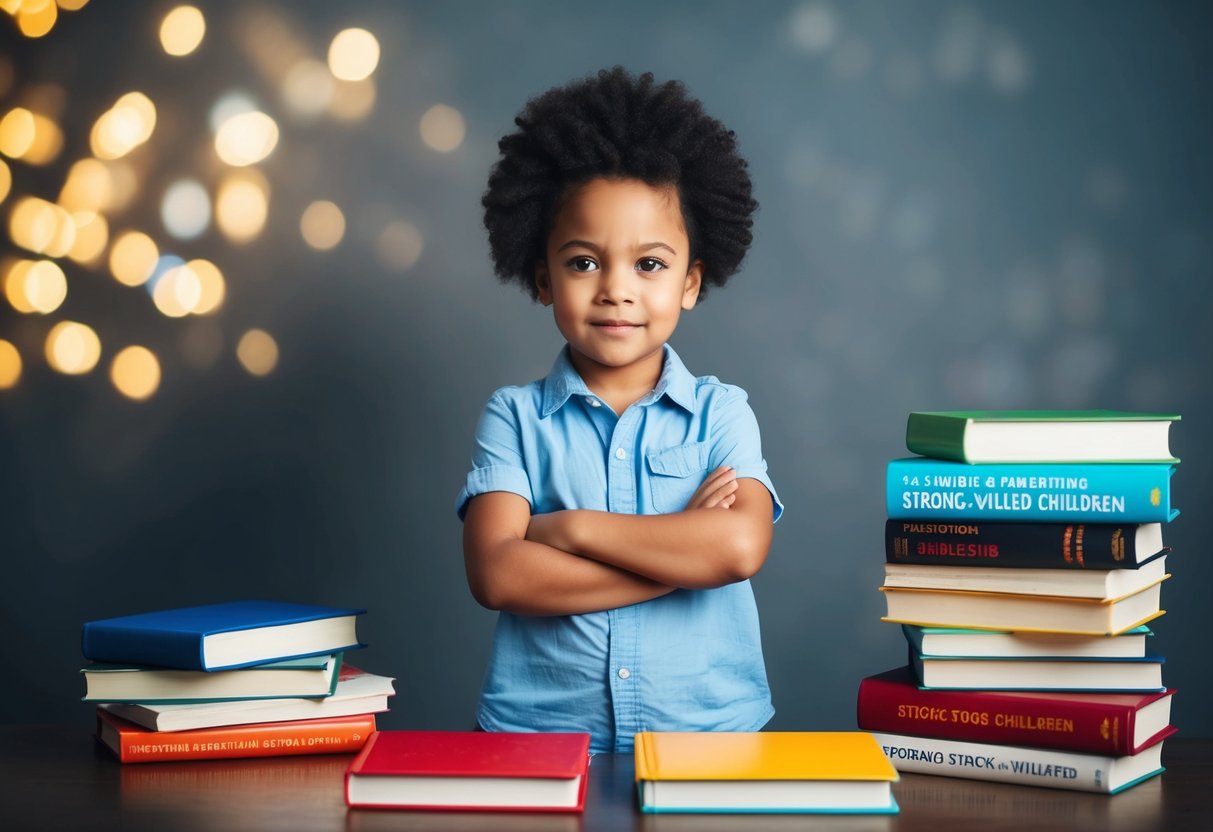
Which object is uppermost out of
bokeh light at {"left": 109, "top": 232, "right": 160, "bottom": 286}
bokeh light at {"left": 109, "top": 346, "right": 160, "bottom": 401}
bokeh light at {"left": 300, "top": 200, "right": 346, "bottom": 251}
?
bokeh light at {"left": 300, "top": 200, "right": 346, "bottom": 251}

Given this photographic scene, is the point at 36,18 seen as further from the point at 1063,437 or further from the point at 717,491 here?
the point at 1063,437

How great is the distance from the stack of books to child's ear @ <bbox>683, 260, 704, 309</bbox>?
539mm

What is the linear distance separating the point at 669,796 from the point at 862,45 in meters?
1.76

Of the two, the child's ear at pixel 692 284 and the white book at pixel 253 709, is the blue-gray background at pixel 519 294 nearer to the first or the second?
the child's ear at pixel 692 284

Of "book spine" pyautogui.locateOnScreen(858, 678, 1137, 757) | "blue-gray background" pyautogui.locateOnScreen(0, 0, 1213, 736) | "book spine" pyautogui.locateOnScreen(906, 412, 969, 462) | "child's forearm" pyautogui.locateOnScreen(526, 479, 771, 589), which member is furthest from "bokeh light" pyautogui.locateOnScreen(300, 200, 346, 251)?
"book spine" pyautogui.locateOnScreen(858, 678, 1137, 757)

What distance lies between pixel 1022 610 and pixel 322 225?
163 centimetres

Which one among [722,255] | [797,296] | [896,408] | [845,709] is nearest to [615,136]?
[722,255]

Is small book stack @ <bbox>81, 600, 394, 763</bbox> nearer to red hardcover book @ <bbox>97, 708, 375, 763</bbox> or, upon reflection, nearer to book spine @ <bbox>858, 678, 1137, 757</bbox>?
red hardcover book @ <bbox>97, 708, 375, 763</bbox>

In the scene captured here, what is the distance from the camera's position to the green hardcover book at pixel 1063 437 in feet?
3.92

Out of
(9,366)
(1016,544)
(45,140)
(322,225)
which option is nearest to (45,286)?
(9,366)

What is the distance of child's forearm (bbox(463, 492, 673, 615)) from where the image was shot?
1442 millimetres

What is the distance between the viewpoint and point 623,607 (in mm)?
1534

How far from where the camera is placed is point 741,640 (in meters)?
1.64

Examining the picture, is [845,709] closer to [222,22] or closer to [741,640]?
[741,640]
